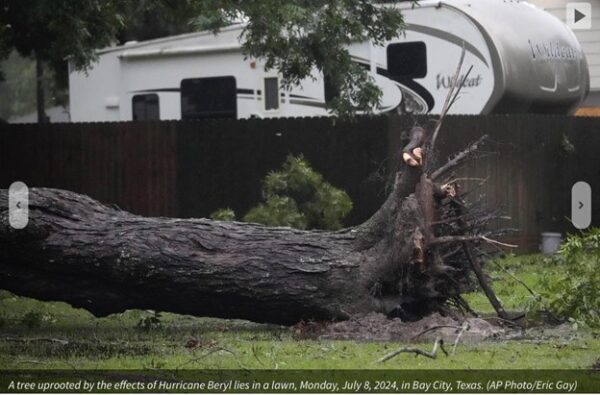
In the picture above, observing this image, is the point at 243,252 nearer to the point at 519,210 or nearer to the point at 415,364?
the point at 415,364

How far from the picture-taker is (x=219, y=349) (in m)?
9.96

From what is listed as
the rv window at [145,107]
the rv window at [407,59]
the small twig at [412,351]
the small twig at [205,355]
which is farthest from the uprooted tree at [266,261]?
the rv window at [145,107]

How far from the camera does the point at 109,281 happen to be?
11.1m

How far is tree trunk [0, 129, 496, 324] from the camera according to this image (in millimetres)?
10867

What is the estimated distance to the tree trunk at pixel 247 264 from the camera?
10.9 metres

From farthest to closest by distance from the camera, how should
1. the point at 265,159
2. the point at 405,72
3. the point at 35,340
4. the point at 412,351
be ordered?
the point at 405,72 → the point at 265,159 → the point at 35,340 → the point at 412,351

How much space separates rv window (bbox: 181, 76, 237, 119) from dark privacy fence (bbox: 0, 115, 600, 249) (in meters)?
2.24

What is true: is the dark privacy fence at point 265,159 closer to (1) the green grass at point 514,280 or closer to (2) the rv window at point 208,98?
(1) the green grass at point 514,280

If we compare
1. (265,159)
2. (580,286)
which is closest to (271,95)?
(265,159)

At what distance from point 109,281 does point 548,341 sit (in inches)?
144

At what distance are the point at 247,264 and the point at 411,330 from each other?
146 centimetres

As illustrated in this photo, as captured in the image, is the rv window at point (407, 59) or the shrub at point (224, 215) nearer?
the shrub at point (224, 215)

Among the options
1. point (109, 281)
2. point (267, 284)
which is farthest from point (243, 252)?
point (109, 281)

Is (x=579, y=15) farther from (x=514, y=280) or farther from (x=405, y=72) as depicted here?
(x=514, y=280)
